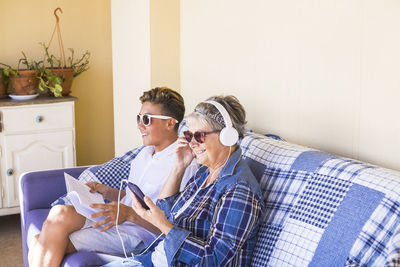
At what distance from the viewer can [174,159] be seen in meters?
2.44

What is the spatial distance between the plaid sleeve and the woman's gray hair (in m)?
0.25

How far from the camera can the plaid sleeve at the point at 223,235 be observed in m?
1.86

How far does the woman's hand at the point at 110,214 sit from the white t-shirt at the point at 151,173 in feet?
0.14

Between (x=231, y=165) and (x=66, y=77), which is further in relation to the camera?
(x=66, y=77)

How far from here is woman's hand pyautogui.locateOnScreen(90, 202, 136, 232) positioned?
7.82 ft

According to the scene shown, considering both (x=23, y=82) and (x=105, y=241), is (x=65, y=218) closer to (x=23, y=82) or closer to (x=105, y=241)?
(x=105, y=241)

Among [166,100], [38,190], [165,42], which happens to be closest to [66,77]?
[165,42]

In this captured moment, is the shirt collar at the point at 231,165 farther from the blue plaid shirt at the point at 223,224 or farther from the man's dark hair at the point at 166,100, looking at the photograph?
the man's dark hair at the point at 166,100

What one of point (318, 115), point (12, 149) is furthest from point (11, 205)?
point (318, 115)

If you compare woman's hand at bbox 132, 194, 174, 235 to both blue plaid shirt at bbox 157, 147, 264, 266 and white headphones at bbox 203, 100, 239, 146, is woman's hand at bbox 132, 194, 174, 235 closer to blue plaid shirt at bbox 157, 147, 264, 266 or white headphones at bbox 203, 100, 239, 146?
blue plaid shirt at bbox 157, 147, 264, 266

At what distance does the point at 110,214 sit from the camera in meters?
2.41

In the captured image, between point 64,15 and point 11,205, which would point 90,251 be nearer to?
point 11,205

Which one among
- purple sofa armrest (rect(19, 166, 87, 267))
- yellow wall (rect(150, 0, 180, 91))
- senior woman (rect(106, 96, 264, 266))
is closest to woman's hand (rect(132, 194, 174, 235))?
senior woman (rect(106, 96, 264, 266))

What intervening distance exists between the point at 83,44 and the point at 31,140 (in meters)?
0.96
